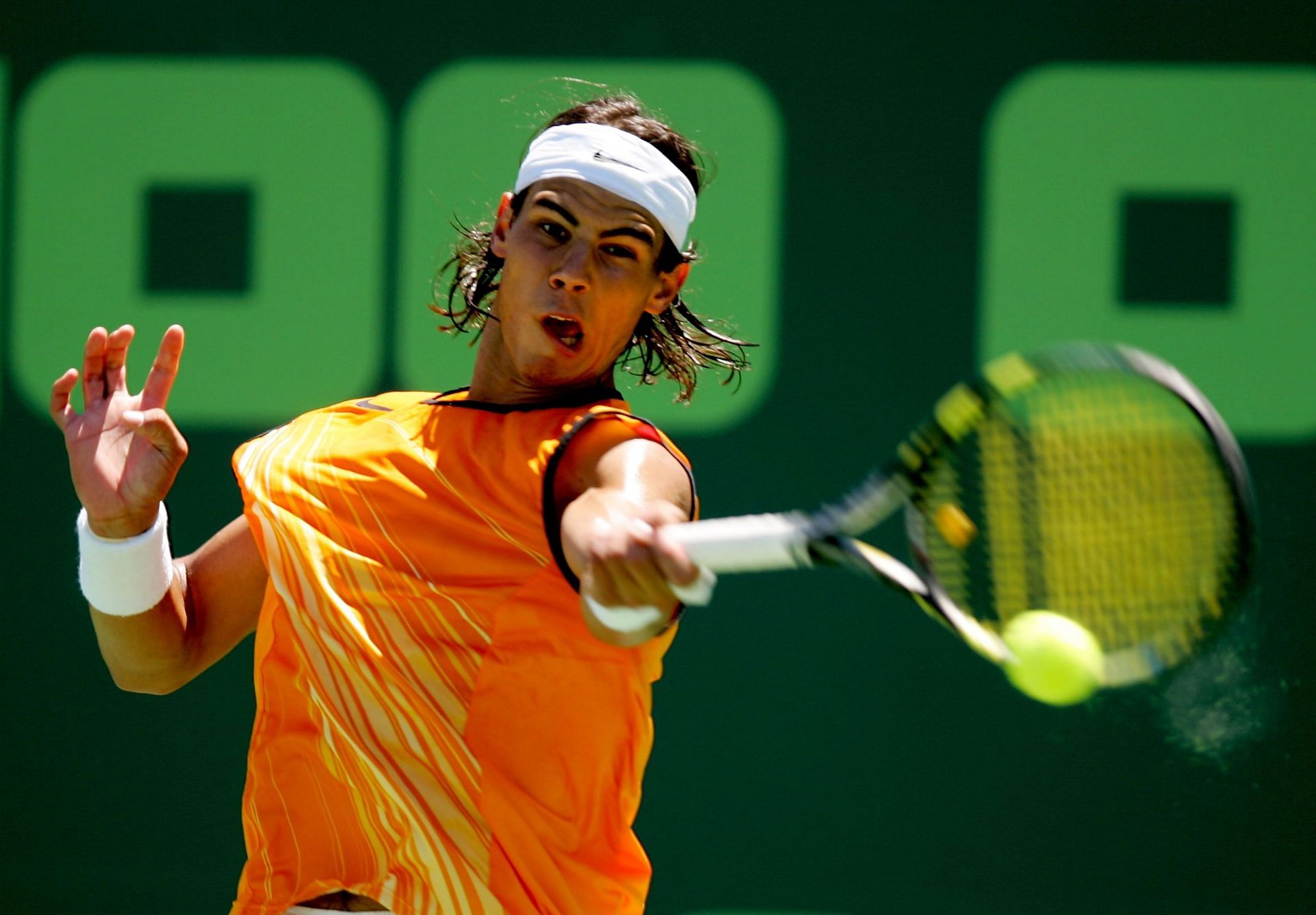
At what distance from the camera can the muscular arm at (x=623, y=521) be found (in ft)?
4.99

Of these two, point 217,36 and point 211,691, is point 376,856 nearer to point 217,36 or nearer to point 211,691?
point 211,691

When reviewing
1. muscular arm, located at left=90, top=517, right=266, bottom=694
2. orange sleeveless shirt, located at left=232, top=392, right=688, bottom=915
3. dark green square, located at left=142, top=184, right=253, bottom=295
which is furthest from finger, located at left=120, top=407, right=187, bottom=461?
dark green square, located at left=142, top=184, right=253, bottom=295

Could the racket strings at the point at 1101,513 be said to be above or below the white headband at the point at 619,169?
below

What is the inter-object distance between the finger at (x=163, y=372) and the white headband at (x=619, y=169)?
0.53m

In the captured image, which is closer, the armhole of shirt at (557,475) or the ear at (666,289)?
the armhole of shirt at (557,475)

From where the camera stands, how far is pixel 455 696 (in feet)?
5.98

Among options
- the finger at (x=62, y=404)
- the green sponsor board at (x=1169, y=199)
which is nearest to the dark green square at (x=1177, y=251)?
the green sponsor board at (x=1169, y=199)

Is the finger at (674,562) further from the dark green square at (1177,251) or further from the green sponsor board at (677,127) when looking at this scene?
the dark green square at (1177,251)

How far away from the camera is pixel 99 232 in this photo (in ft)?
11.6

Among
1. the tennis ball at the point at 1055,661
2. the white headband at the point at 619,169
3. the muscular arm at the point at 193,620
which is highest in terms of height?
Result: the white headband at the point at 619,169

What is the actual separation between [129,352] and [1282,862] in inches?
116

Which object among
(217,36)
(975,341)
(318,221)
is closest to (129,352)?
(318,221)

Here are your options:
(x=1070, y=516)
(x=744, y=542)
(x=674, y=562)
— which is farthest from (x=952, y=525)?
(x=674, y=562)

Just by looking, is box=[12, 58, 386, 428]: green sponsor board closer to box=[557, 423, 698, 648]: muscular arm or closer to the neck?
the neck
